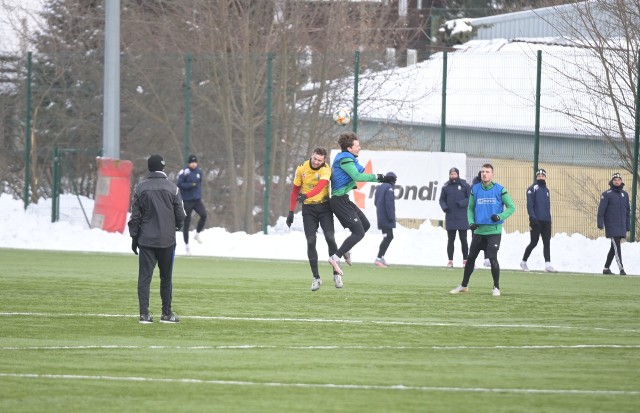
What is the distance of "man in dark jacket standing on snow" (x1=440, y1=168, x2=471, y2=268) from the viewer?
26.8 meters

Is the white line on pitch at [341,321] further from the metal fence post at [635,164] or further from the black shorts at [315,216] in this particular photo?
the metal fence post at [635,164]

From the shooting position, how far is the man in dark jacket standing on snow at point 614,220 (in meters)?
25.9

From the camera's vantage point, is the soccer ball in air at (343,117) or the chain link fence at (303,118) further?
the soccer ball in air at (343,117)

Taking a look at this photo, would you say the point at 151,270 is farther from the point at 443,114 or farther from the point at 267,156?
the point at 267,156

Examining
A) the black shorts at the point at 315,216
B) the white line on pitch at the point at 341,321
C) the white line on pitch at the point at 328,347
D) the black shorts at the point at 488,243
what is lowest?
the white line on pitch at the point at 328,347

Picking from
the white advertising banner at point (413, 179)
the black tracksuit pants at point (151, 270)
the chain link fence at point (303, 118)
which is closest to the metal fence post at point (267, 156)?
the chain link fence at point (303, 118)

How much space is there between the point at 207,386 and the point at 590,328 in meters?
6.05

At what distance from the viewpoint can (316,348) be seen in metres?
12.3

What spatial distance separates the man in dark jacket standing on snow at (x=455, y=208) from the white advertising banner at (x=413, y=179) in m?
2.87

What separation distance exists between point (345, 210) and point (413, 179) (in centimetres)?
1186

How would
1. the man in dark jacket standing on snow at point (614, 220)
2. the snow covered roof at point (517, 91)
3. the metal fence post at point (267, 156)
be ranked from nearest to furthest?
the man in dark jacket standing on snow at point (614, 220) → the snow covered roof at point (517, 91) → the metal fence post at point (267, 156)

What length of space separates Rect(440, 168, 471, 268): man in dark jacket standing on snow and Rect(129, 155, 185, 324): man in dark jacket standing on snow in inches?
509

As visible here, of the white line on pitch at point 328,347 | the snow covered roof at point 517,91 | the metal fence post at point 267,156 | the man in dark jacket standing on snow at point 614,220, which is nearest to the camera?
the white line on pitch at point 328,347

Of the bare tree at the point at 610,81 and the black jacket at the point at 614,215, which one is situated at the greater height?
the bare tree at the point at 610,81
